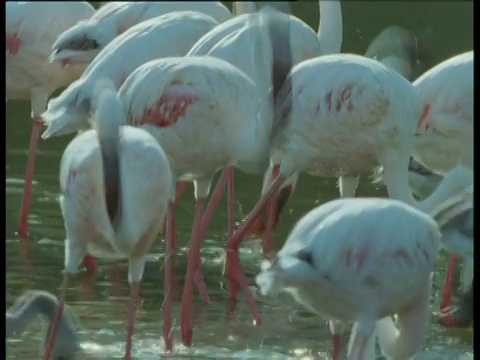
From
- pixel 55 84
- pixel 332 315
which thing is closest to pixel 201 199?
pixel 332 315

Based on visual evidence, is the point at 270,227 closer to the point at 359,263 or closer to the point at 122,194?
the point at 122,194

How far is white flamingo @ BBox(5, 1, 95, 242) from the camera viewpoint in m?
7.80

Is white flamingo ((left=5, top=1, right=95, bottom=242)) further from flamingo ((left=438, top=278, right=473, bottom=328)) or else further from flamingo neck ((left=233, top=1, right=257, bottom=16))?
flamingo ((left=438, top=278, right=473, bottom=328))

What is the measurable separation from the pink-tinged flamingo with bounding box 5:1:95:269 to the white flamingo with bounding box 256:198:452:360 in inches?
142

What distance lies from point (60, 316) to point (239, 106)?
115 cm

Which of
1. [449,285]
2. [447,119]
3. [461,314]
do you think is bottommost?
[449,285]

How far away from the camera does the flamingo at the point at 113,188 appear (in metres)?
4.84

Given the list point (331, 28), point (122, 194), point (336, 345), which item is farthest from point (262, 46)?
point (336, 345)

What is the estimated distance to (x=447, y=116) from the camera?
241 inches

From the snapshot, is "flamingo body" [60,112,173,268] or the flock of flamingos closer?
the flock of flamingos

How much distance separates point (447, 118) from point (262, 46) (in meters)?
0.87

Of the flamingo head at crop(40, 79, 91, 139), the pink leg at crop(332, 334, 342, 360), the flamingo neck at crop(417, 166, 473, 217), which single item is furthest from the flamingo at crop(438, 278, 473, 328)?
the flamingo head at crop(40, 79, 91, 139)

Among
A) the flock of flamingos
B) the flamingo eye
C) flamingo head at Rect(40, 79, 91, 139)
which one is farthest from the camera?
flamingo head at Rect(40, 79, 91, 139)

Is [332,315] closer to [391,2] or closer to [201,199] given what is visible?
[201,199]
